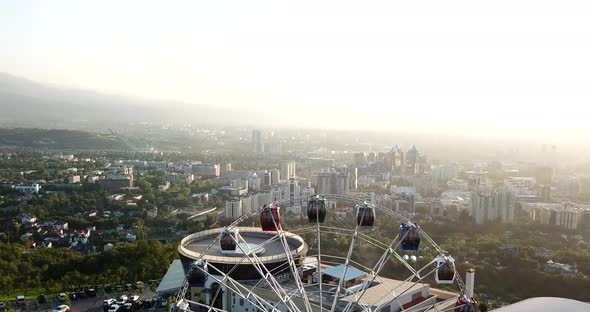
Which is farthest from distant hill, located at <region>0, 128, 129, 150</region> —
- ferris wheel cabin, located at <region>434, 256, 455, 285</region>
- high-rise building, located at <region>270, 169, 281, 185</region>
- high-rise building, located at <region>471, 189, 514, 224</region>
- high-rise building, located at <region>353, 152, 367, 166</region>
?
ferris wheel cabin, located at <region>434, 256, 455, 285</region>

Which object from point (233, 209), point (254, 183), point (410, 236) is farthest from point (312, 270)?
point (254, 183)

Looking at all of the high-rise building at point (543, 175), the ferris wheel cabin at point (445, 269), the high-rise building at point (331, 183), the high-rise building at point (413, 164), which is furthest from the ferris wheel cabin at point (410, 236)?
the high-rise building at point (543, 175)

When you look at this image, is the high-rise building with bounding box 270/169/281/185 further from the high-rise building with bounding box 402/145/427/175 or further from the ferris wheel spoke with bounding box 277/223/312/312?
the ferris wheel spoke with bounding box 277/223/312/312

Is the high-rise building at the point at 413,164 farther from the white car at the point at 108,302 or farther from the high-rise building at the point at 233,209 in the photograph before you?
the white car at the point at 108,302

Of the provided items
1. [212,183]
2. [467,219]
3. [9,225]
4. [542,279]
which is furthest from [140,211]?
[542,279]

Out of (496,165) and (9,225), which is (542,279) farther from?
(496,165)

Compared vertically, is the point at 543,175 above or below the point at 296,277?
below

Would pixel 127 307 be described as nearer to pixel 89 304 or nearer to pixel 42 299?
pixel 89 304
